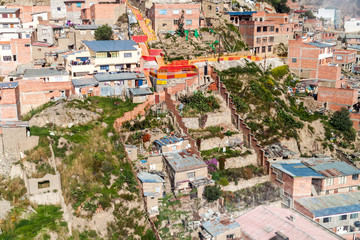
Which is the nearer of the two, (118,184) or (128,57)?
(118,184)

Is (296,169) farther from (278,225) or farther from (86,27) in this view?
(86,27)

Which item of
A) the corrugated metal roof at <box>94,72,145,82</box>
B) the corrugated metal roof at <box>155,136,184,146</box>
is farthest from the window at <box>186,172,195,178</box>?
the corrugated metal roof at <box>94,72,145,82</box>

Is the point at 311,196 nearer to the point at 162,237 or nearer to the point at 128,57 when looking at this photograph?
the point at 162,237

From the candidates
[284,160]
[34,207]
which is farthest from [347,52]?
[34,207]

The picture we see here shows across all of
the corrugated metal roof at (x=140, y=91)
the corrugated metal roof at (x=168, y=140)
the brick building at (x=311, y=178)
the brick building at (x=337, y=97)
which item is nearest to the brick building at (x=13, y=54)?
the corrugated metal roof at (x=140, y=91)

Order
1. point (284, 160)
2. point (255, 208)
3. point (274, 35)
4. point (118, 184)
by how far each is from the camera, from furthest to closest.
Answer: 1. point (274, 35)
2. point (284, 160)
3. point (255, 208)
4. point (118, 184)

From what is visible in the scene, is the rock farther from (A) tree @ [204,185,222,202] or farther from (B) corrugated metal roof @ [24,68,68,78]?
(A) tree @ [204,185,222,202]

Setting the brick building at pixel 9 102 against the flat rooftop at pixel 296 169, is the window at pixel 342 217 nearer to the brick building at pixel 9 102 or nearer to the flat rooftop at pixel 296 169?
the flat rooftop at pixel 296 169
